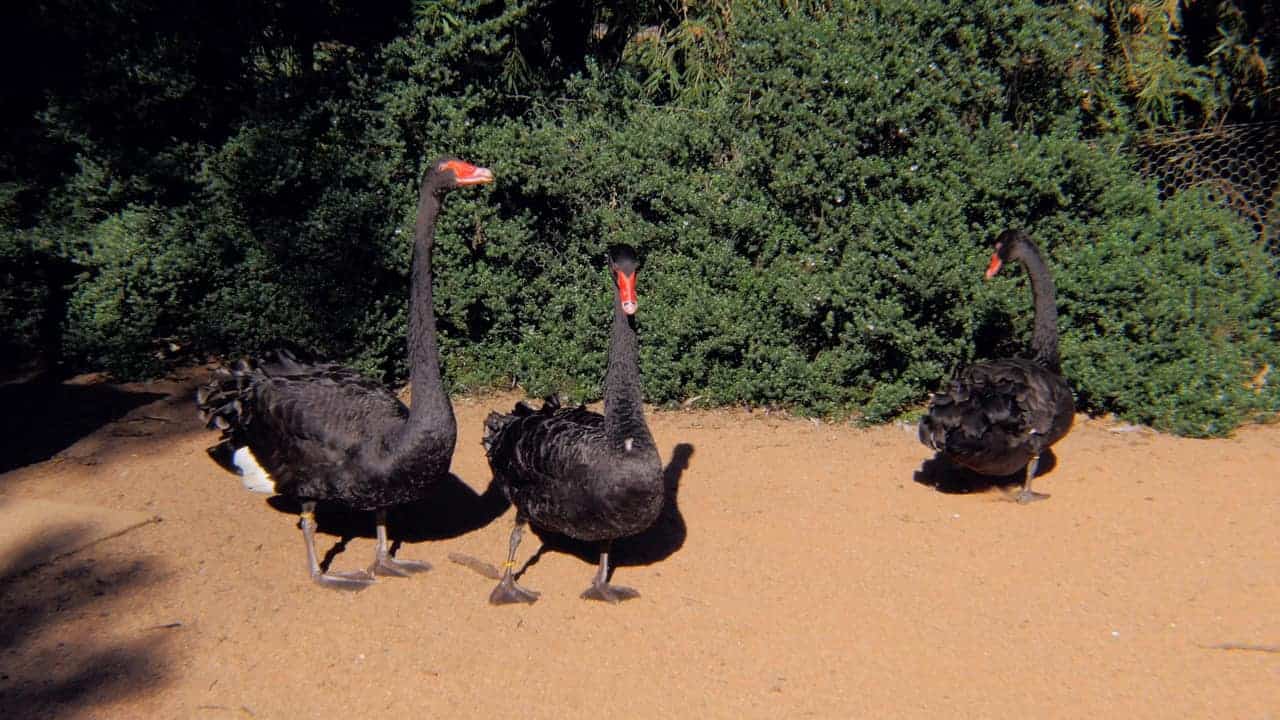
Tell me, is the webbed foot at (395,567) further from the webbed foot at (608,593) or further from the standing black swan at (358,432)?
the webbed foot at (608,593)

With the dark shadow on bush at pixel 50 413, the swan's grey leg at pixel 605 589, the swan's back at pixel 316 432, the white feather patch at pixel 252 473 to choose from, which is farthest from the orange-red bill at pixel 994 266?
the dark shadow on bush at pixel 50 413

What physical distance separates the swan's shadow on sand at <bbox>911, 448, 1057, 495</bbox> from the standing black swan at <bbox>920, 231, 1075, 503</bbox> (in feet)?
0.61

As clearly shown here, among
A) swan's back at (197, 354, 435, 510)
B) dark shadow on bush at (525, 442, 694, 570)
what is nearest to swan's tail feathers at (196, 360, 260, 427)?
swan's back at (197, 354, 435, 510)

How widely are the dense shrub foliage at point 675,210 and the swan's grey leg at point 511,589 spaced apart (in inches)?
125

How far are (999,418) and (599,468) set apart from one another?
283 centimetres

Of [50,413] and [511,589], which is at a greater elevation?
[50,413]

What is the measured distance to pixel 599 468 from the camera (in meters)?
4.45

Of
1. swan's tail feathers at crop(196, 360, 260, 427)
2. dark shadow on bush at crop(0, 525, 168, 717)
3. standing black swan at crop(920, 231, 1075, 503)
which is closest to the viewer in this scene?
dark shadow on bush at crop(0, 525, 168, 717)

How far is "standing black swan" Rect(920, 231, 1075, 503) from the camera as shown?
218 inches

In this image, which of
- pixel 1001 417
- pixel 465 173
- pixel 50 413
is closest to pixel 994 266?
pixel 1001 417

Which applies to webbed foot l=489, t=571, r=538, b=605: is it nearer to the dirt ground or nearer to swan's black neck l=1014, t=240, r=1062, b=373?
the dirt ground

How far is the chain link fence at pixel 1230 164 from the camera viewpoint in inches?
330

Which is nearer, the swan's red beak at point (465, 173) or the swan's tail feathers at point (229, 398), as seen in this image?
the swan's red beak at point (465, 173)

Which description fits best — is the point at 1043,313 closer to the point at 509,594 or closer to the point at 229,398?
the point at 509,594
